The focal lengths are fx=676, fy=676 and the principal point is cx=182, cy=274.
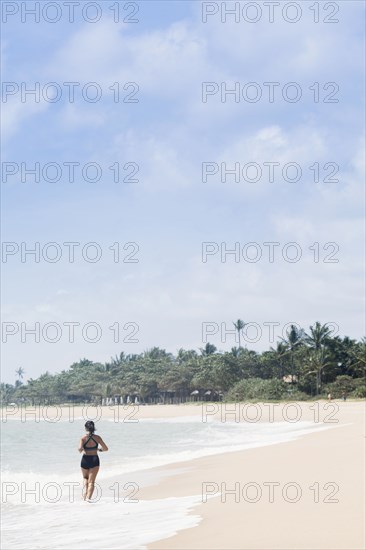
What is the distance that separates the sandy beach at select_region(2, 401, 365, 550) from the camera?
9.57 metres

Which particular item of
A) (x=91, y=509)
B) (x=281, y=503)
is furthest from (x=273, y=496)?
(x=91, y=509)

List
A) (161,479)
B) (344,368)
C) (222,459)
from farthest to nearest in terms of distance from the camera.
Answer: (344,368)
(222,459)
(161,479)

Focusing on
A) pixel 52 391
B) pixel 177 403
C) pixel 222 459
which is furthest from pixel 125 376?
pixel 222 459

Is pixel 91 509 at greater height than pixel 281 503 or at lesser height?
lesser

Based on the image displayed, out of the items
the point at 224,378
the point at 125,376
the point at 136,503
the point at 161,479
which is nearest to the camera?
the point at 136,503

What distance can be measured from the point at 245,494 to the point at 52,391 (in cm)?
13940

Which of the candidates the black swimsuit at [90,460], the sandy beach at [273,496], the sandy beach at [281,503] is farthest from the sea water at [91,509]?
the black swimsuit at [90,460]

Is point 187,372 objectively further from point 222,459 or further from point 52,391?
point 222,459

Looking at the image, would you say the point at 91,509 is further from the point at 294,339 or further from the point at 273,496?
the point at 294,339

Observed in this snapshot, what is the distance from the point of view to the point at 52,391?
148375 millimetres

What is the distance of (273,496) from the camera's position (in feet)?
43.1

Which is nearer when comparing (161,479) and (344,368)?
(161,479)

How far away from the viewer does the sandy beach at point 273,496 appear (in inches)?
377

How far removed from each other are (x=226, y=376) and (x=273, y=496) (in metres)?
91.6
